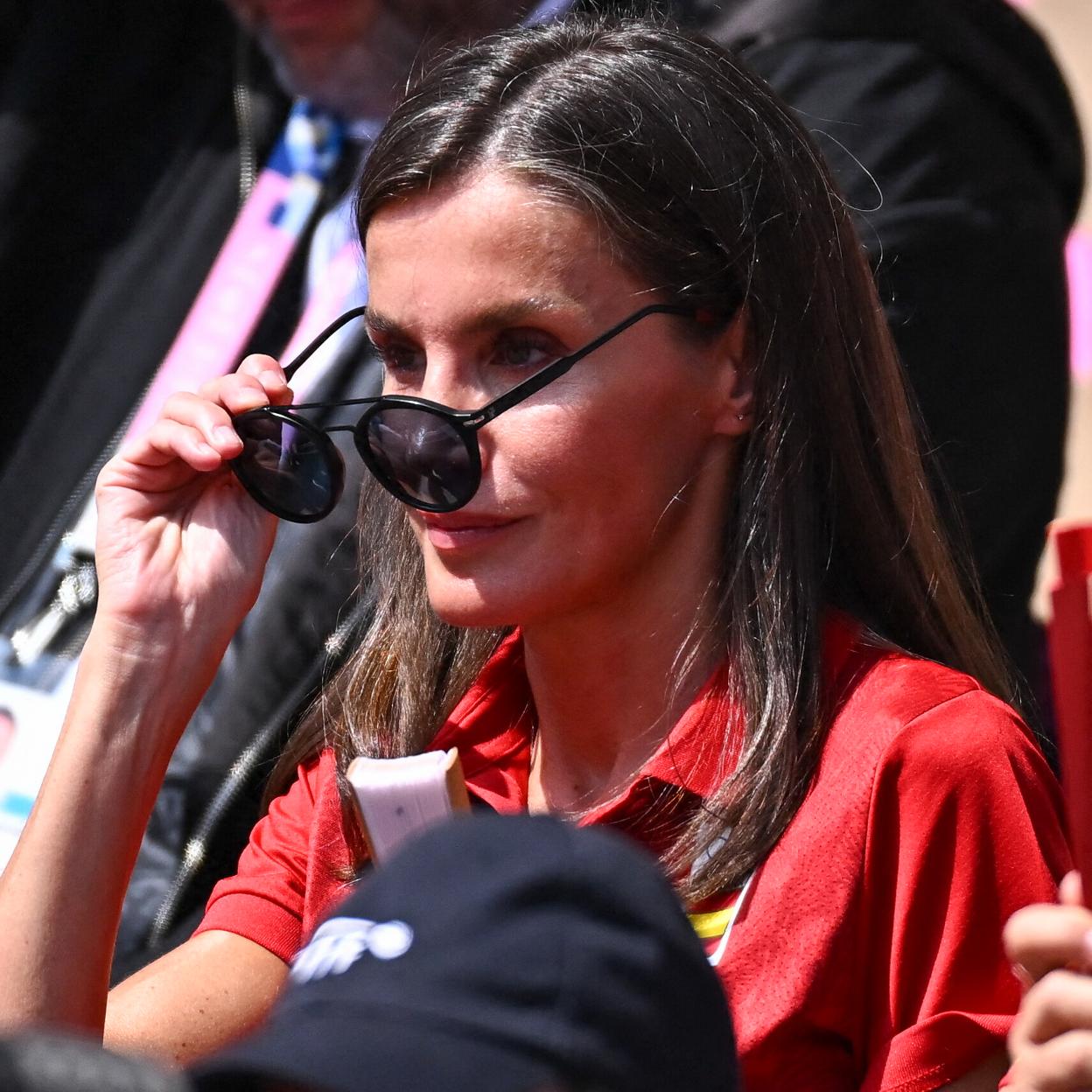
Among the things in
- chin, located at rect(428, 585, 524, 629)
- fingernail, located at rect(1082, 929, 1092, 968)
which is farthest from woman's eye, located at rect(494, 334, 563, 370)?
fingernail, located at rect(1082, 929, 1092, 968)

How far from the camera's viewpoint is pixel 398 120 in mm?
1855

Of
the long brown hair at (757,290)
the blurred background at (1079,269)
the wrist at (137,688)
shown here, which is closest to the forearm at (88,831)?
the wrist at (137,688)

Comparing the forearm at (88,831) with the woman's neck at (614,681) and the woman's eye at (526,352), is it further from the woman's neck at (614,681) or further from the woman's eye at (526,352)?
the woman's eye at (526,352)

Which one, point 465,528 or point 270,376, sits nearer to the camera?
point 465,528

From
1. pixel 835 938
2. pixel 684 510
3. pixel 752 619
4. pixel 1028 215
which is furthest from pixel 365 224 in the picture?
pixel 1028 215

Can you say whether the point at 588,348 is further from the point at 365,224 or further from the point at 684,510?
the point at 365,224

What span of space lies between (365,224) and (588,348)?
1.09 ft

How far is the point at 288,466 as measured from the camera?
1.86m

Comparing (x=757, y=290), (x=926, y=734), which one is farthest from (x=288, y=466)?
(x=926, y=734)

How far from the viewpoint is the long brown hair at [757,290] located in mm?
1690

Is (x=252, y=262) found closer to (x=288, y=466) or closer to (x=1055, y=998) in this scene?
(x=288, y=466)

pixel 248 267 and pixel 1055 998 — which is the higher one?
pixel 1055 998

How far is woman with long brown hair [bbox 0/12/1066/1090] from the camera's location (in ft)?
4.99

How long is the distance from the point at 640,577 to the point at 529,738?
274 mm
